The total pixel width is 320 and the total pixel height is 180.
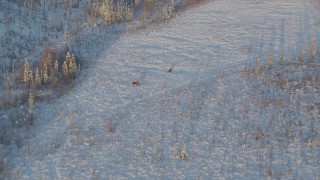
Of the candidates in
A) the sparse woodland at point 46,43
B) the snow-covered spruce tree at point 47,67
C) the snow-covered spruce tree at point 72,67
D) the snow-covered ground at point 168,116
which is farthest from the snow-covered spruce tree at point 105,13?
the snow-covered spruce tree at point 72,67

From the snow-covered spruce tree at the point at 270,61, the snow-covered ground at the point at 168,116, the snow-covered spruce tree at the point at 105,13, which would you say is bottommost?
the snow-covered ground at the point at 168,116

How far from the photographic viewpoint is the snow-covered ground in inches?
315

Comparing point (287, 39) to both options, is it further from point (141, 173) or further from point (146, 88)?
point (141, 173)

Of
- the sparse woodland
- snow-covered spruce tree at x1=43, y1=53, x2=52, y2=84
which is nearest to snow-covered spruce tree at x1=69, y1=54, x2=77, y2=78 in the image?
the sparse woodland

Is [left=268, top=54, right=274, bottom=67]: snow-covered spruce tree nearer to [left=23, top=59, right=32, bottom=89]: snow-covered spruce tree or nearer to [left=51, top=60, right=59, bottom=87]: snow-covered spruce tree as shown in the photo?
[left=51, top=60, right=59, bottom=87]: snow-covered spruce tree

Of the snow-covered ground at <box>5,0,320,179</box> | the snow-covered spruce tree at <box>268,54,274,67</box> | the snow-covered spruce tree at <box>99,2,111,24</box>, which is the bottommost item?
the snow-covered ground at <box>5,0,320,179</box>

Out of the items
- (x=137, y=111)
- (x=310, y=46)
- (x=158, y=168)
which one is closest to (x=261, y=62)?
(x=310, y=46)

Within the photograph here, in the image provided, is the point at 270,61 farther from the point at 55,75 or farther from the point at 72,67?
the point at 55,75

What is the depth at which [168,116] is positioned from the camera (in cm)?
999

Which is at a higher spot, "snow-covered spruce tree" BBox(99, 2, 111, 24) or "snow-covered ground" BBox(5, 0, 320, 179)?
"snow-covered spruce tree" BBox(99, 2, 111, 24)

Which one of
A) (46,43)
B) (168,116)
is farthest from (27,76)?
(168,116)

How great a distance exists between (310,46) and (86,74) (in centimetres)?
691

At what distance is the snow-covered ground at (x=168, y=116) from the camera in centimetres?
800

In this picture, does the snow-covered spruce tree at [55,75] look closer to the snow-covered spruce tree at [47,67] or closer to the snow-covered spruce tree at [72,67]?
the snow-covered spruce tree at [47,67]
